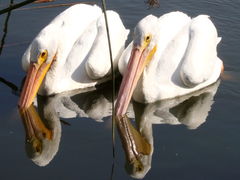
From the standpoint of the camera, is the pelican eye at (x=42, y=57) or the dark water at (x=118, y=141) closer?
the dark water at (x=118, y=141)

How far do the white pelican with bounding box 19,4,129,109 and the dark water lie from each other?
22 cm

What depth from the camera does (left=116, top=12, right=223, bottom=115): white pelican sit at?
684 centimetres

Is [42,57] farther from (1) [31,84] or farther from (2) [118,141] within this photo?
(2) [118,141]

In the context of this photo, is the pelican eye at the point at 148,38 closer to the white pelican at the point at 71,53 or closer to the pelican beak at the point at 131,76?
the pelican beak at the point at 131,76

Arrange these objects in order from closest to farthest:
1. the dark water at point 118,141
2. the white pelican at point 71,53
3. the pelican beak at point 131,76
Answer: the dark water at point 118,141 → the pelican beak at point 131,76 → the white pelican at point 71,53

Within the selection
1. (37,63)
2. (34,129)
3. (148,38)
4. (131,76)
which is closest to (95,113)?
(131,76)

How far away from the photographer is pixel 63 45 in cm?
725

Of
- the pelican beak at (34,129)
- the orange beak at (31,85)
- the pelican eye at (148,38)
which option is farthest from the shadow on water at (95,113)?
the pelican eye at (148,38)

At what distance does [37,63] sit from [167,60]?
1.62m

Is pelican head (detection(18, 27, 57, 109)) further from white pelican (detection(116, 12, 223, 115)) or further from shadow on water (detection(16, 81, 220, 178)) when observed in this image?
white pelican (detection(116, 12, 223, 115))

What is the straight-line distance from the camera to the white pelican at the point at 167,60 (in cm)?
684

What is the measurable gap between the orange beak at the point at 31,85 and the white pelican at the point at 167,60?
0.99 m

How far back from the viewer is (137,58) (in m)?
6.85

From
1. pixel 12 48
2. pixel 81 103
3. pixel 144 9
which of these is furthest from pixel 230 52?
pixel 12 48
